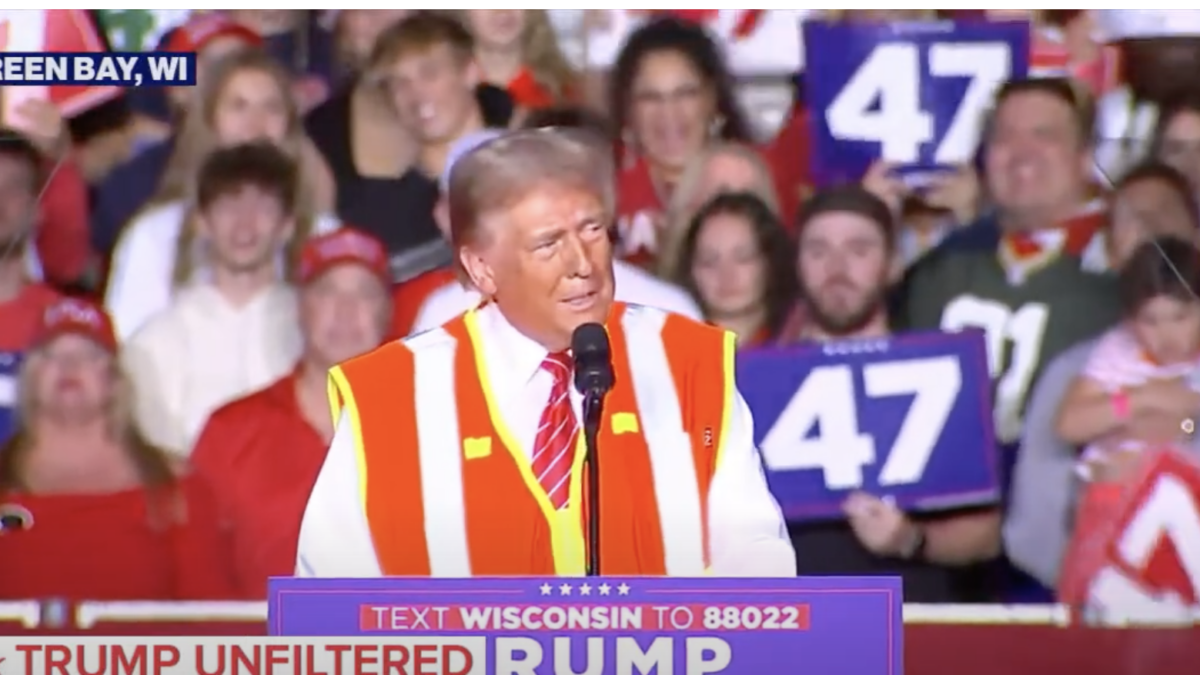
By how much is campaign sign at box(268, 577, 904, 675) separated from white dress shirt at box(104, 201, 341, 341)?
555 millimetres

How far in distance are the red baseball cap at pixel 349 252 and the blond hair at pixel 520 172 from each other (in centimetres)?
12

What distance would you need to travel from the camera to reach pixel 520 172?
3.59m

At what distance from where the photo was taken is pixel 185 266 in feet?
11.9

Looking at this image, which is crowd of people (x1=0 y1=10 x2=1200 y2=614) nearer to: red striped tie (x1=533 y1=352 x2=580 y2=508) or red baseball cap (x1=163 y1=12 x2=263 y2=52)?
red baseball cap (x1=163 y1=12 x2=263 y2=52)

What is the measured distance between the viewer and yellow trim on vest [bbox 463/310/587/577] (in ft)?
11.5

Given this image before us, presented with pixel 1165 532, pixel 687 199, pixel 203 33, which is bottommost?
pixel 1165 532

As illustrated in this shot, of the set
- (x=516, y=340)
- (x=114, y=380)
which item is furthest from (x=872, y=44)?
(x=114, y=380)

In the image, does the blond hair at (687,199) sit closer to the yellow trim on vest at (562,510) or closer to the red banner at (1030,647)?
the yellow trim on vest at (562,510)

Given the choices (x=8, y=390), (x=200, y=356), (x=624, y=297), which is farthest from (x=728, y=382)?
(x=8, y=390)

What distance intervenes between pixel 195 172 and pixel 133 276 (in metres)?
0.20

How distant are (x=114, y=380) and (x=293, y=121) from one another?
52cm

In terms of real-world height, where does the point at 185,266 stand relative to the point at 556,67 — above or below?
below

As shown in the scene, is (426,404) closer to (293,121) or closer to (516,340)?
(516,340)

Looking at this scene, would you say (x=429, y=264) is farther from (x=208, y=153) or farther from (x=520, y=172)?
(x=208, y=153)
